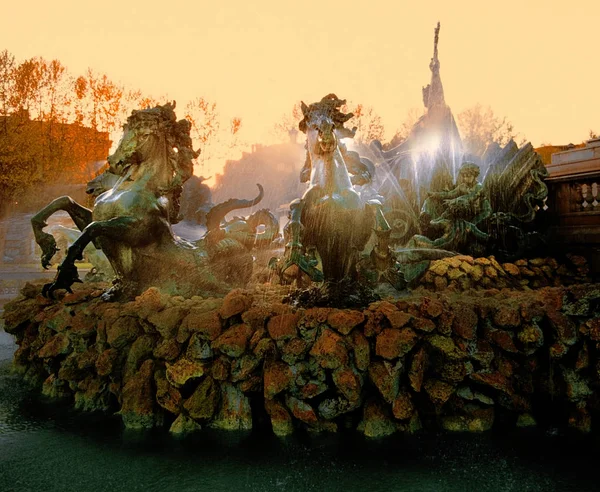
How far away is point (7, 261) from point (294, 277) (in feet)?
60.7

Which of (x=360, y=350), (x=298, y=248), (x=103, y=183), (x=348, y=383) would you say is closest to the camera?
(x=348, y=383)

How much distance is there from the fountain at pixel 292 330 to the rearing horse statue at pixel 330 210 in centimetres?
1

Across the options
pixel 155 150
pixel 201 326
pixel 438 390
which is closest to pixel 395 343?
pixel 438 390

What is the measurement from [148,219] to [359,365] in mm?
2573

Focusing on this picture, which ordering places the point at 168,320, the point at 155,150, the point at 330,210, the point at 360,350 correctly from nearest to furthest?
1. the point at 360,350
2. the point at 168,320
3. the point at 330,210
4. the point at 155,150

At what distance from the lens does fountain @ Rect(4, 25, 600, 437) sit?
336 centimetres

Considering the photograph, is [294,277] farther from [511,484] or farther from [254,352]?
[511,484]

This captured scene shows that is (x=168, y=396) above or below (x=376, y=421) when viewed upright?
above

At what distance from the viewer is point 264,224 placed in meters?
5.79

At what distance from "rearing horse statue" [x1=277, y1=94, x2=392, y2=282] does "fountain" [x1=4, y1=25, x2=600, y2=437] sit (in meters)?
0.01

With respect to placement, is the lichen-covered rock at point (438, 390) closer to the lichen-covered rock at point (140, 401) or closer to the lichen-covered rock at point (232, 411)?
the lichen-covered rock at point (232, 411)

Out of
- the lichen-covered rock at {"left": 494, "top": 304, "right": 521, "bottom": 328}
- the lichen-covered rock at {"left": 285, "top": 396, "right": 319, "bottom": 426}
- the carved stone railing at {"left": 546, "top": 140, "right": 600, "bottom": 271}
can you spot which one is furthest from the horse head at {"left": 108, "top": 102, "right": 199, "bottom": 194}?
the carved stone railing at {"left": 546, "top": 140, "right": 600, "bottom": 271}

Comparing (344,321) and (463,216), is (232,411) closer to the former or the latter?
(344,321)

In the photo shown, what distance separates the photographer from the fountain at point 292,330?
3359 mm
